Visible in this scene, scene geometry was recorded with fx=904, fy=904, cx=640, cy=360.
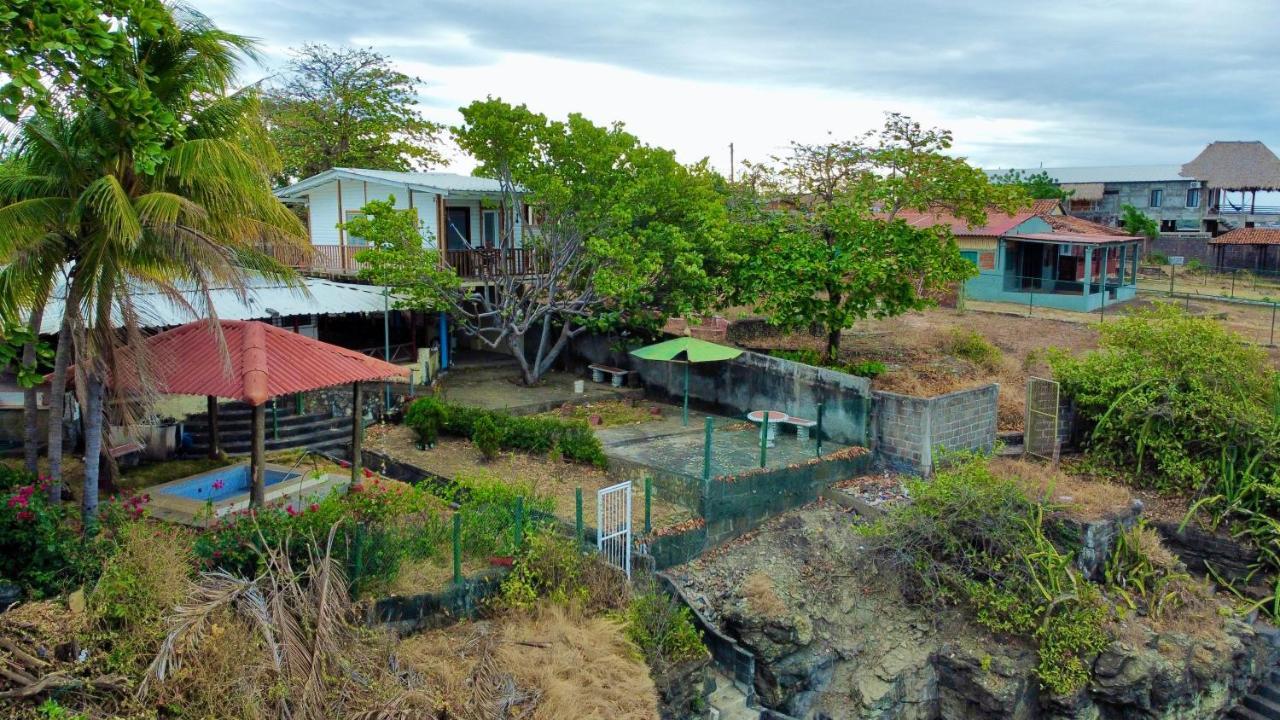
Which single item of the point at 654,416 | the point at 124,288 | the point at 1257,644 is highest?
the point at 124,288

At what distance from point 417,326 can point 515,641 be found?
13.9 metres

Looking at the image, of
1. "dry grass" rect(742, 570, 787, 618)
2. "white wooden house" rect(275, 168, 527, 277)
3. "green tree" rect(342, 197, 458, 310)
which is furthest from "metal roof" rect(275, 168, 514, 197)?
"dry grass" rect(742, 570, 787, 618)

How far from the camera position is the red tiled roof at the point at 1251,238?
35344 mm

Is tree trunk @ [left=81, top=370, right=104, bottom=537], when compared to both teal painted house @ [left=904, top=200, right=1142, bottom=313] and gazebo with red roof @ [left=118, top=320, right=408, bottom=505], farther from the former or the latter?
teal painted house @ [left=904, top=200, right=1142, bottom=313]

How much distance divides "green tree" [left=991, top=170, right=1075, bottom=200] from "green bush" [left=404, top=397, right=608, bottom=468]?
3072 centimetres

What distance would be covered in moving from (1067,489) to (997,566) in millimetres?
3328

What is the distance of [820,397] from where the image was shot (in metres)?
17.3

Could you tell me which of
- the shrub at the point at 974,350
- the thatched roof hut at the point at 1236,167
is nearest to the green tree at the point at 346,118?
the shrub at the point at 974,350

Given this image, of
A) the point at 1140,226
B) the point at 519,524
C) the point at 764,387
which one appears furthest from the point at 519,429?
the point at 1140,226

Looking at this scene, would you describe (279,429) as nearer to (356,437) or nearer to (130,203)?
(356,437)

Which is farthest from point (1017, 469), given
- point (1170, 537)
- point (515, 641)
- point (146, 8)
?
point (146, 8)

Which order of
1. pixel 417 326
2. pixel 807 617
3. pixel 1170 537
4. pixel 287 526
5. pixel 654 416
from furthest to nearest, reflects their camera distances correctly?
1. pixel 417 326
2. pixel 654 416
3. pixel 1170 537
4. pixel 807 617
5. pixel 287 526

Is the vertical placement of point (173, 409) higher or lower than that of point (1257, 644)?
higher

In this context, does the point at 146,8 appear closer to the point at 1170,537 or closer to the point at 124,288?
the point at 124,288
